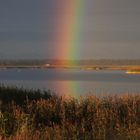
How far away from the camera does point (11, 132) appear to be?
1201 cm

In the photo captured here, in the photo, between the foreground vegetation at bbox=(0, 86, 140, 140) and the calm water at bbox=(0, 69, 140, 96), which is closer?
the foreground vegetation at bbox=(0, 86, 140, 140)

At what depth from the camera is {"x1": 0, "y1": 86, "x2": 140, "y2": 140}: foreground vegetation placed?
36.8 feet

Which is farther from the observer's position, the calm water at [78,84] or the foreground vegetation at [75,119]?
the calm water at [78,84]

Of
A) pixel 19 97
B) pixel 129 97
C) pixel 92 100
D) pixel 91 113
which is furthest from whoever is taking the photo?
pixel 19 97

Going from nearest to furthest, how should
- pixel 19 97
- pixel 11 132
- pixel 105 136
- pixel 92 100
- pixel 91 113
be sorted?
pixel 105 136 → pixel 11 132 → pixel 91 113 → pixel 92 100 → pixel 19 97

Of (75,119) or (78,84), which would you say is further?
(78,84)

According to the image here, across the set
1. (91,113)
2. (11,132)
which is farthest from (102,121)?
(11,132)

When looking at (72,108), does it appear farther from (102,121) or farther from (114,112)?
(102,121)

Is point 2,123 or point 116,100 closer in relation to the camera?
point 2,123

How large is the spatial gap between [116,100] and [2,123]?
4922mm

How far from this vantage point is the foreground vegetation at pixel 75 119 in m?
11.2

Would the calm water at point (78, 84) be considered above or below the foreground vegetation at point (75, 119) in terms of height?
below

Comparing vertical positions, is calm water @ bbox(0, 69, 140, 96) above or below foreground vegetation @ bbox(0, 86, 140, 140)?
below

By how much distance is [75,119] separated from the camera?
14250 mm
